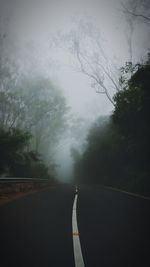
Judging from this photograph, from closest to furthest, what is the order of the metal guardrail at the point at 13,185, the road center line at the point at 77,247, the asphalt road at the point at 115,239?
the road center line at the point at 77,247, the asphalt road at the point at 115,239, the metal guardrail at the point at 13,185

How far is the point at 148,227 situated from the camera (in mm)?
7023

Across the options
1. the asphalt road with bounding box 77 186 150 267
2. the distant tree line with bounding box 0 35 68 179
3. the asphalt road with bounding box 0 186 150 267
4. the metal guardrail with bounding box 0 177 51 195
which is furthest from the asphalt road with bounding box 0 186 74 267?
the distant tree line with bounding box 0 35 68 179

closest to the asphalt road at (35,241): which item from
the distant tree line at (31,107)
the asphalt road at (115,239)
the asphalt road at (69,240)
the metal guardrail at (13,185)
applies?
the asphalt road at (69,240)

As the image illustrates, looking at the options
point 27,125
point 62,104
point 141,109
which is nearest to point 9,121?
point 27,125

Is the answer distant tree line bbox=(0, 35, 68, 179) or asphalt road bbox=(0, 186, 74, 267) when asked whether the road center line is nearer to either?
asphalt road bbox=(0, 186, 74, 267)

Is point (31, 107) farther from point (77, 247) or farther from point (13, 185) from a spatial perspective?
point (77, 247)

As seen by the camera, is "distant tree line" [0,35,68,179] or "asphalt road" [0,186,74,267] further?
"distant tree line" [0,35,68,179]

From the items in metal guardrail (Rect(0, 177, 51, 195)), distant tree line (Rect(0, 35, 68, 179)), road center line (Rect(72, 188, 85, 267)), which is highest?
distant tree line (Rect(0, 35, 68, 179))

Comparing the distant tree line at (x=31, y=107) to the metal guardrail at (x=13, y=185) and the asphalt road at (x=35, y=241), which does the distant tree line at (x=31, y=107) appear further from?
the asphalt road at (x=35, y=241)

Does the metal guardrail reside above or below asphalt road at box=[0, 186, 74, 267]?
above

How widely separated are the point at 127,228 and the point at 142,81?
1683cm

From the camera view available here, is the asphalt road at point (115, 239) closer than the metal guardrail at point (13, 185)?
Yes

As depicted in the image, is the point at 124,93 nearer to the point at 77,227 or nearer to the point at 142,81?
the point at 142,81

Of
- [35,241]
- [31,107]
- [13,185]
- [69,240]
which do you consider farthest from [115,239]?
[31,107]
